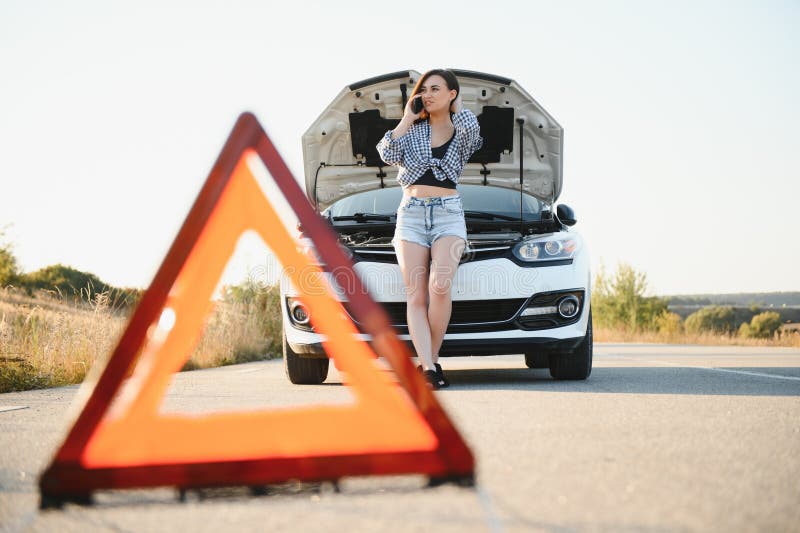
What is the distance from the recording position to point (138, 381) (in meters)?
2.46

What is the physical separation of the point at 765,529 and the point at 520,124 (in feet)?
17.2

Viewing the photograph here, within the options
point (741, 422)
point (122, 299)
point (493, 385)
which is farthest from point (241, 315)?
point (741, 422)

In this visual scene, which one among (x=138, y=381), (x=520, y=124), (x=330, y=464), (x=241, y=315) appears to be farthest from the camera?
(x=241, y=315)

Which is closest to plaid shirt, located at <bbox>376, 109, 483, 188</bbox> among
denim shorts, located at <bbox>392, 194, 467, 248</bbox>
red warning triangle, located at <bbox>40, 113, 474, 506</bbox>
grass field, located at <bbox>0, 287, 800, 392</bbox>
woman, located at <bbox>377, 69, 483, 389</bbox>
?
woman, located at <bbox>377, 69, 483, 389</bbox>

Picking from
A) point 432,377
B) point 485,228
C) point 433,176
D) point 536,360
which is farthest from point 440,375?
point 536,360

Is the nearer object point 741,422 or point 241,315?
point 741,422

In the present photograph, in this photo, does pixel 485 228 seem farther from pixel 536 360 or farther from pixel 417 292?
pixel 536 360

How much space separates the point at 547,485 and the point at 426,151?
3.00m

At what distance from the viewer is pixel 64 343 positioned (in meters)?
7.86

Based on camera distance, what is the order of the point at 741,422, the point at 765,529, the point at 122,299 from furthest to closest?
1. the point at 122,299
2. the point at 741,422
3. the point at 765,529

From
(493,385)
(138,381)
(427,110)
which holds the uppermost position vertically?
(427,110)

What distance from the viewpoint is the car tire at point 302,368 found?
5.73m

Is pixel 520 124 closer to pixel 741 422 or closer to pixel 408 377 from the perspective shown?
pixel 741 422

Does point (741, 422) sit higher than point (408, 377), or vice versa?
point (408, 377)
